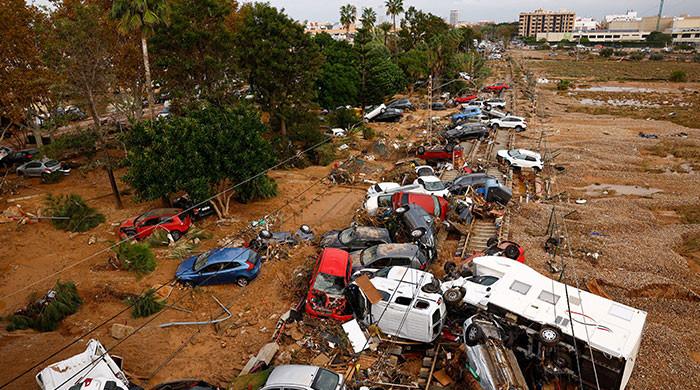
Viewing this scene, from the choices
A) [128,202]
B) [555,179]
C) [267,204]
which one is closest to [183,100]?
[128,202]

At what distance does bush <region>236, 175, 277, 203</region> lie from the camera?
70.7ft

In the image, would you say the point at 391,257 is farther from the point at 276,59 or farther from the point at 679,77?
the point at 679,77

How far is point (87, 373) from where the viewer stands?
962 cm

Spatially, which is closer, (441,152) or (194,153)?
(194,153)

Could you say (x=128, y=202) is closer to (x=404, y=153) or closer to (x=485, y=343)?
(x=404, y=153)

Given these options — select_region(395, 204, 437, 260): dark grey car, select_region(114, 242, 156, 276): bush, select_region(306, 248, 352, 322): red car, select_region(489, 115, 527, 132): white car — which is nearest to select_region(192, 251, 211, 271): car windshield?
select_region(114, 242, 156, 276): bush

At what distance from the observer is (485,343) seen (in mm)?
9492

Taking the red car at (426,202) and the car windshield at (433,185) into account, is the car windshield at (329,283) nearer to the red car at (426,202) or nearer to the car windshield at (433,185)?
the red car at (426,202)

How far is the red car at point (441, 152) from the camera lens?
26.9 m

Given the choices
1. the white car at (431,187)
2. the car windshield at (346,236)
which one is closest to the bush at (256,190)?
the car windshield at (346,236)

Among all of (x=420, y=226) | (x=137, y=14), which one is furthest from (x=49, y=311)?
(x=137, y=14)

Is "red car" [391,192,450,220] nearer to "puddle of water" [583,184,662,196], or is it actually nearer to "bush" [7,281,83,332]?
"puddle of water" [583,184,662,196]

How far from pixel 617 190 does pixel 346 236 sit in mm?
17722

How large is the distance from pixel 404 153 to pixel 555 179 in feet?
33.3
